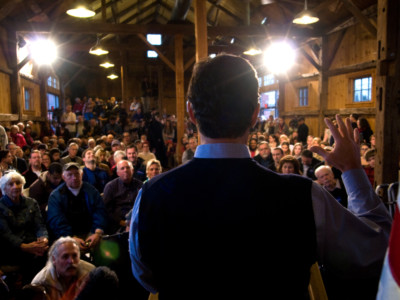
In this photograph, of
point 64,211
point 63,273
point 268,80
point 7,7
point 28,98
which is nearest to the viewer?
point 63,273

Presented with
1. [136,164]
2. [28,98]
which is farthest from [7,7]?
[136,164]

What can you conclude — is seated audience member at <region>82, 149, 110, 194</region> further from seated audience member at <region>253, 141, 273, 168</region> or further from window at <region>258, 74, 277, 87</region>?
window at <region>258, 74, 277, 87</region>

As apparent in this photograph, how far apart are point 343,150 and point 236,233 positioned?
407mm

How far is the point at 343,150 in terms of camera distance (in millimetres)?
1052

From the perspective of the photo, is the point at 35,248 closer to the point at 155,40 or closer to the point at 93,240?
the point at 93,240

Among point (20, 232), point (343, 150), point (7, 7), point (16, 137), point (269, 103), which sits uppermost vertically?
point (7, 7)

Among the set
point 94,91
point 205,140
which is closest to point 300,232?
point 205,140

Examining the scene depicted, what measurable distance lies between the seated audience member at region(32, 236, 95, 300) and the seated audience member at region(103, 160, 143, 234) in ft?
5.18

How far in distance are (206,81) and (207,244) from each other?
16.1 inches

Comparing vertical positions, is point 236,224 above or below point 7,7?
below

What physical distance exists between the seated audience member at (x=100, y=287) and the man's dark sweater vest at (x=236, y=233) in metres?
1.28

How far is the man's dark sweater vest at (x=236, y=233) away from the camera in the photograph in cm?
89

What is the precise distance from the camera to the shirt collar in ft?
3.11

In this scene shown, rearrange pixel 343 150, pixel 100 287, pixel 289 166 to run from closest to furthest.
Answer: pixel 343 150
pixel 100 287
pixel 289 166
